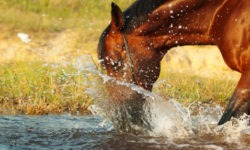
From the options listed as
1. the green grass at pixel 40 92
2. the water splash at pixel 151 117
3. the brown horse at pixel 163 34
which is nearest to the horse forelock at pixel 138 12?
the brown horse at pixel 163 34

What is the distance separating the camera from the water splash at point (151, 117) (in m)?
5.79

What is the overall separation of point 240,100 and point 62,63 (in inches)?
228

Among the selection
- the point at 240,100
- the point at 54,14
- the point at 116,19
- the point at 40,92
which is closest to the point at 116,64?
the point at 116,19

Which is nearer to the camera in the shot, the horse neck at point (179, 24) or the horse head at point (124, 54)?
the horse head at point (124, 54)

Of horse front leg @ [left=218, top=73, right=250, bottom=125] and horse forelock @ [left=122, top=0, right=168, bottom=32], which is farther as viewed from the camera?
horse forelock @ [left=122, top=0, right=168, bottom=32]

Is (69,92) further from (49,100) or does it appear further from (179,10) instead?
(179,10)

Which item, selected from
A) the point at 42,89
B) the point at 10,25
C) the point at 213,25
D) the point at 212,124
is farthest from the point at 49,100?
the point at 10,25

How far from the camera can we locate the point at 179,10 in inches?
237

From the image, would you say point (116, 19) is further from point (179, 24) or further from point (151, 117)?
point (151, 117)

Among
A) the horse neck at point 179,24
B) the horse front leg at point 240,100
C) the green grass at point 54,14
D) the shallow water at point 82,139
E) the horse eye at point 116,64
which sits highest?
the green grass at point 54,14

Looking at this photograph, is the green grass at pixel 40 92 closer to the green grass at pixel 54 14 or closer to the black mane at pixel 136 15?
the black mane at pixel 136 15

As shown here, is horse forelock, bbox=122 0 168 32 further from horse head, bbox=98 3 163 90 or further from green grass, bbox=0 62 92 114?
green grass, bbox=0 62 92 114

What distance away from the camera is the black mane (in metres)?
5.85

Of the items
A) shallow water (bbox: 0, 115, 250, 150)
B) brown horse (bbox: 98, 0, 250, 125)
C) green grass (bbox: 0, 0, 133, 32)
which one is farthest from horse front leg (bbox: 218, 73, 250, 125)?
green grass (bbox: 0, 0, 133, 32)
